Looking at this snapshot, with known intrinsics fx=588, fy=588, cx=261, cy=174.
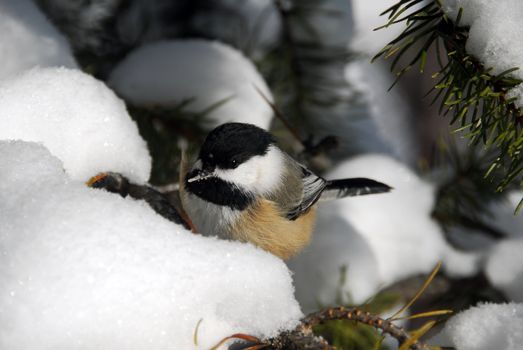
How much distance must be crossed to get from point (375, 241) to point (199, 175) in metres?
0.60

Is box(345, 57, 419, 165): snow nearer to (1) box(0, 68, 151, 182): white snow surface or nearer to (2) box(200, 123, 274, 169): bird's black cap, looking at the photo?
(2) box(200, 123, 274, 169): bird's black cap

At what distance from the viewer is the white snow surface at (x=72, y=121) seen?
0.79 meters

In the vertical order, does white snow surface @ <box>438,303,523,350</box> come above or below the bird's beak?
above

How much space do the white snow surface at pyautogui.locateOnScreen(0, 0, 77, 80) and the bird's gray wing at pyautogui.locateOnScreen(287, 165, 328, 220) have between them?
0.51 metres

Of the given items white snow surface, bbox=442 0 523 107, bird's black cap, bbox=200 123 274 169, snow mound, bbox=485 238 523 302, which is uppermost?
white snow surface, bbox=442 0 523 107

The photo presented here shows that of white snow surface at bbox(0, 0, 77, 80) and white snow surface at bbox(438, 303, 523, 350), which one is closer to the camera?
white snow surface at bbox(438, 303, 523, 350)

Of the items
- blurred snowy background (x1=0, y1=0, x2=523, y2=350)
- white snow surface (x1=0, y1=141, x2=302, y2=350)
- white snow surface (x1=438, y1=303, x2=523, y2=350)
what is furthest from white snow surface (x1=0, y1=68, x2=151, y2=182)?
white snow surface (x1=438, y1=303, x2=523, y2=350)

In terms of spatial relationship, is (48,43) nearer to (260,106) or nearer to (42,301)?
(260,106)

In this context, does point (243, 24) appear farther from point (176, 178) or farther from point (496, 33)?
point (496, 33)

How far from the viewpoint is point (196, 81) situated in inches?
46.8

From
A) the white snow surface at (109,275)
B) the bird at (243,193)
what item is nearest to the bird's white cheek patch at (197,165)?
the bird at (243,193)

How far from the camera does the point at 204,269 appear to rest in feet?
2.11

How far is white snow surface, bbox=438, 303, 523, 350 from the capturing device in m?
0.70

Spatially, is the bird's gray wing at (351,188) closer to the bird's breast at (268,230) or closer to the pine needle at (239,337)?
the bird's breast at (268,230)
